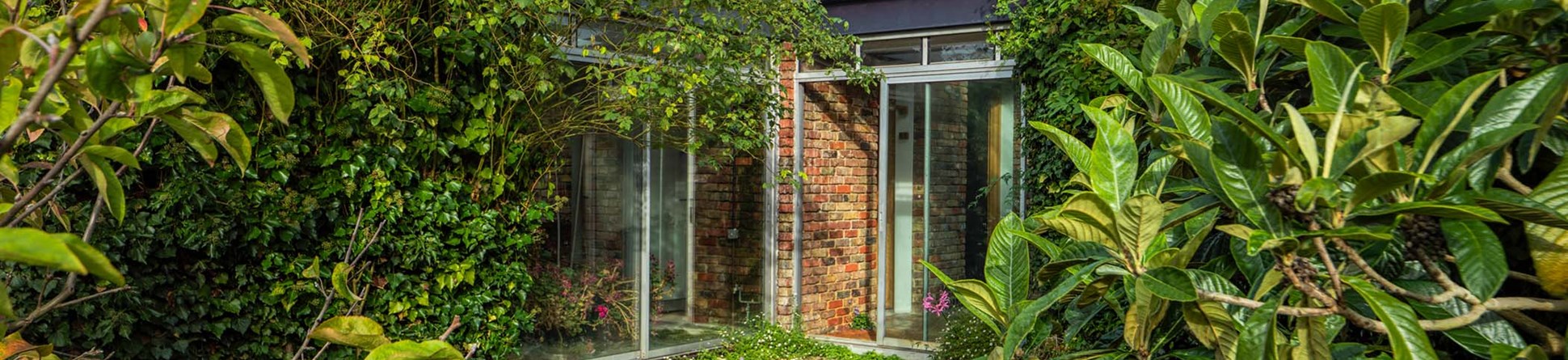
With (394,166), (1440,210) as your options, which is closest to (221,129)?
(1440,210)

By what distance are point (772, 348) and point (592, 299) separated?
143 cm

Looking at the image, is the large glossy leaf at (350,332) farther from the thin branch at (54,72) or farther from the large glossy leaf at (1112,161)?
the large glossy leaf at (1112,161)

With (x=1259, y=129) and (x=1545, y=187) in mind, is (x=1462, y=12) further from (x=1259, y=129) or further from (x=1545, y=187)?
(x=1259, y=129)

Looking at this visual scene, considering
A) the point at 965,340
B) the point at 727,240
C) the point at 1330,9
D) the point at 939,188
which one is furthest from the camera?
the point at 727,240

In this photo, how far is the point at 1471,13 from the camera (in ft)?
5.13

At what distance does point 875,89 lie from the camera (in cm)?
789

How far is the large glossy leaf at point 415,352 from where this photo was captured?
3.25 feet

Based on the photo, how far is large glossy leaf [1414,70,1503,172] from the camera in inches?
52.1

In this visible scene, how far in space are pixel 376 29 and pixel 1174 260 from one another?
4048 mm

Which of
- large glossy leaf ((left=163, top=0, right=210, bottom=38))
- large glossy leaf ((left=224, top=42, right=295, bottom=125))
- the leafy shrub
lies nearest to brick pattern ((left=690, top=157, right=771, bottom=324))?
the leafy shrub

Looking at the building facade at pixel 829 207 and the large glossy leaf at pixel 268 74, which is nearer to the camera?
the large glossy leaf at pixel 268 74

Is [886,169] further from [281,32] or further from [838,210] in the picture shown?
[281,32]

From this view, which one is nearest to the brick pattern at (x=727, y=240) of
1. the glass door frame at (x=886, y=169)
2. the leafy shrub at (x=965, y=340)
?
the glass door frame at (x=886, y=169)

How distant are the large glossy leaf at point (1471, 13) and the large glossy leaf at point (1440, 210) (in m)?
0.34
